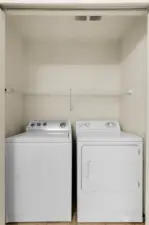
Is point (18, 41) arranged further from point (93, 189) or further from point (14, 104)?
point (93, 189)

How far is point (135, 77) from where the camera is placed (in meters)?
2.51

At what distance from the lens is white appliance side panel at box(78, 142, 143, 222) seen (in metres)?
2.13

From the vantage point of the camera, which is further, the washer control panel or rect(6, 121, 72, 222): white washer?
the washer control panel

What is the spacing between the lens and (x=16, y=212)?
211cm

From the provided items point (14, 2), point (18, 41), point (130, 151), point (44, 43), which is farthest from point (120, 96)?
point (14, 2)

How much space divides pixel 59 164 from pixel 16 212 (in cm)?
67

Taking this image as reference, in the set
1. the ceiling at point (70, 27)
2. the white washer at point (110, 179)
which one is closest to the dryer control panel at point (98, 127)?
the white washer at point (110, 179)

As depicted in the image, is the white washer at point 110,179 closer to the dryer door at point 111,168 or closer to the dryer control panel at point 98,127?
the dryer door at point 111,168

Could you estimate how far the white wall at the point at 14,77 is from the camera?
2459mm

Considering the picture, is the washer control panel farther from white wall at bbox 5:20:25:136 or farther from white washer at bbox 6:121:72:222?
white washer at bbox 6:121:72:222

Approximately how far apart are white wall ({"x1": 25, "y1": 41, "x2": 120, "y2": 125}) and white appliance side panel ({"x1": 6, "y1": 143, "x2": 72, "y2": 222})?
113cm

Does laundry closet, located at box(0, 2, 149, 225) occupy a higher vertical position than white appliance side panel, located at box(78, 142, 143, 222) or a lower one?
higher

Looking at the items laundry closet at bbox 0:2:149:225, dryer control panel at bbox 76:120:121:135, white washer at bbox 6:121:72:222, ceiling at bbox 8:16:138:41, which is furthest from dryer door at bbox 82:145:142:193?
ceiling at bbox 8:16:138:41

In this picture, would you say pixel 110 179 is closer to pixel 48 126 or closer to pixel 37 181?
pixel 37 181
